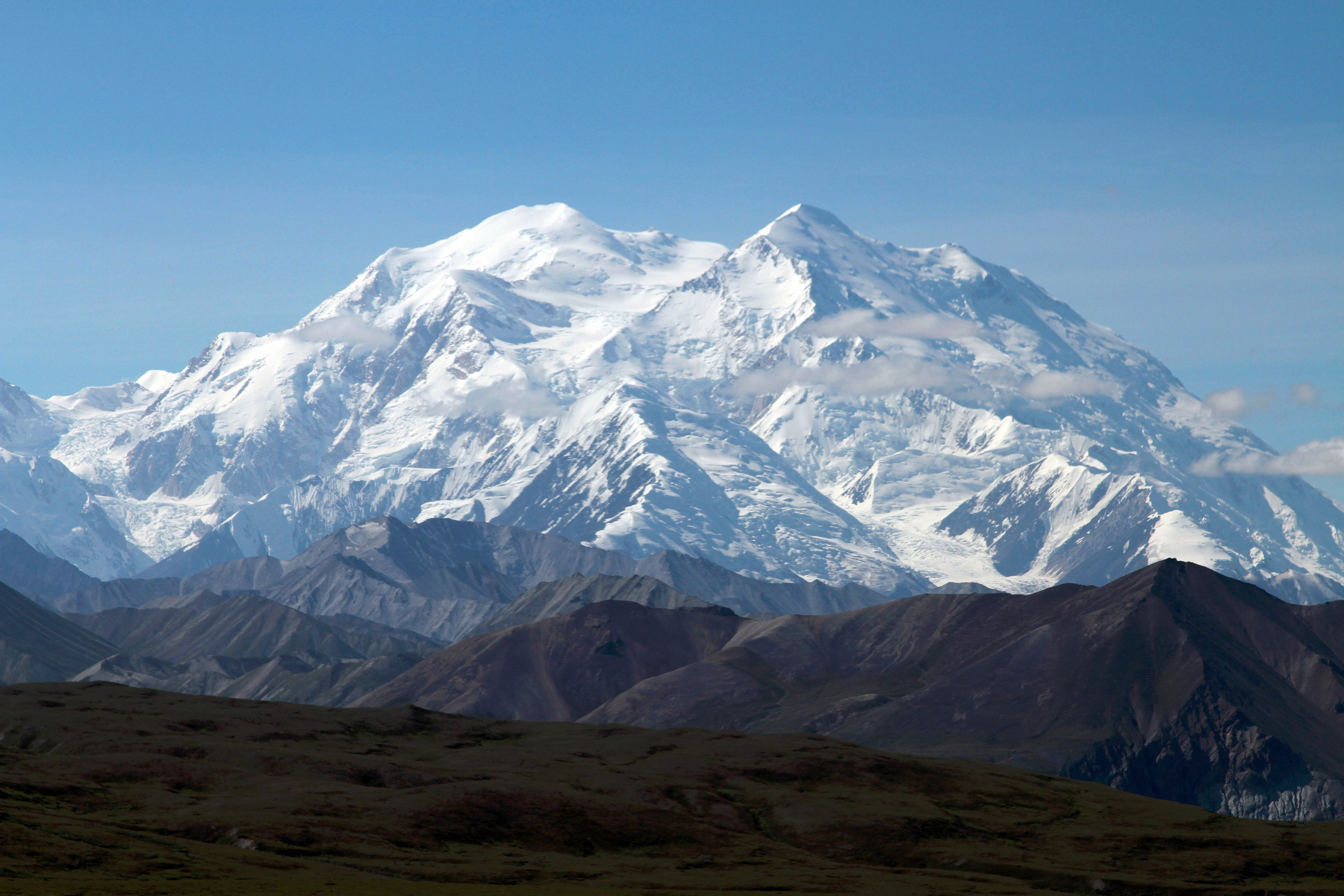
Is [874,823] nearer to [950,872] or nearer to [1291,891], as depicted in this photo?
[950,872]

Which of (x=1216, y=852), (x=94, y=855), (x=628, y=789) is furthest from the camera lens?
(x=628, y=789)

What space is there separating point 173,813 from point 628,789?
187ft

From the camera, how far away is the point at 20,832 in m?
128

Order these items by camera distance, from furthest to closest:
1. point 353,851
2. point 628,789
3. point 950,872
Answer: point 628,789
point 950,872
point 353,851

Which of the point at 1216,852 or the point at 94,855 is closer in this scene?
the point at 94,855

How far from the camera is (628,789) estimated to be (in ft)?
646

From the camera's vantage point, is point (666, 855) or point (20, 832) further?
point (666, 855)

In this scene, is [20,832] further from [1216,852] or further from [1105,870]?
[1216,852]

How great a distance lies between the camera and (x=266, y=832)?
15138cm

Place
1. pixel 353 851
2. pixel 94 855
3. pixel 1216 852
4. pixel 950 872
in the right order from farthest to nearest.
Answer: pixel 1216 852, pixel 950 872, pixel 353 851, pixel 94 855

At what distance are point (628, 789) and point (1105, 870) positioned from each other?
182ft

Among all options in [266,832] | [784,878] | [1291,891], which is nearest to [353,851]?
[266,832]

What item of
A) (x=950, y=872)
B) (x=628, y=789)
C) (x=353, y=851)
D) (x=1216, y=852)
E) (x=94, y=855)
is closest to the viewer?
(x=94, y=855)

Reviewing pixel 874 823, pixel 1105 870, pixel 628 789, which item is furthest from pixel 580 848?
pixel 1105 870
